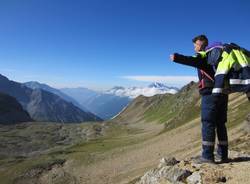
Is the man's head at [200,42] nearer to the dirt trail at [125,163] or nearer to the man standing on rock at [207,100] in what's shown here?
the man standing on rock at [207,100]

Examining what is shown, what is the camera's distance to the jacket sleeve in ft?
45.0

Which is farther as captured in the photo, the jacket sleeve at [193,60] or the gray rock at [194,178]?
the gray rock at [194,178]

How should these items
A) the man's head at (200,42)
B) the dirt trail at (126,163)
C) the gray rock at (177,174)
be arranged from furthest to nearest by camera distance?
the dirt trail at (126,163), the gray rock at (177,174), the man's head at (200,42)

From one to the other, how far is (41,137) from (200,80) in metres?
146

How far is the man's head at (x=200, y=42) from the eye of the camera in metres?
14.6

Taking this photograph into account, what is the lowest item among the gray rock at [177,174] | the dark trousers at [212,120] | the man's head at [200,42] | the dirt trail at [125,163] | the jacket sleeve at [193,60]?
the dirt trail at [125,163]

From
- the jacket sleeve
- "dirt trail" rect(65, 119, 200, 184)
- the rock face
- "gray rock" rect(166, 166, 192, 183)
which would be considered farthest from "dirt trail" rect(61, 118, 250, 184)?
the jacket sleeve

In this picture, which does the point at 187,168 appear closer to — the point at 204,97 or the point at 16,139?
the point at 204,97

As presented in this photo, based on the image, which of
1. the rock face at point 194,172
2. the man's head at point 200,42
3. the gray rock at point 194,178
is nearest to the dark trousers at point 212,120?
A: the rock face at point 194,172

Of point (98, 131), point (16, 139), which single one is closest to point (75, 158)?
point (16, 139)

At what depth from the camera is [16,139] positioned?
150m

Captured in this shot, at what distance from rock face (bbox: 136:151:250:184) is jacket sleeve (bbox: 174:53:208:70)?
401cm

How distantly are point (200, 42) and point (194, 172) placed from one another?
516 cm

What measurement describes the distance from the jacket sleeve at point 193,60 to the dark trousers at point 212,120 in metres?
1.21
